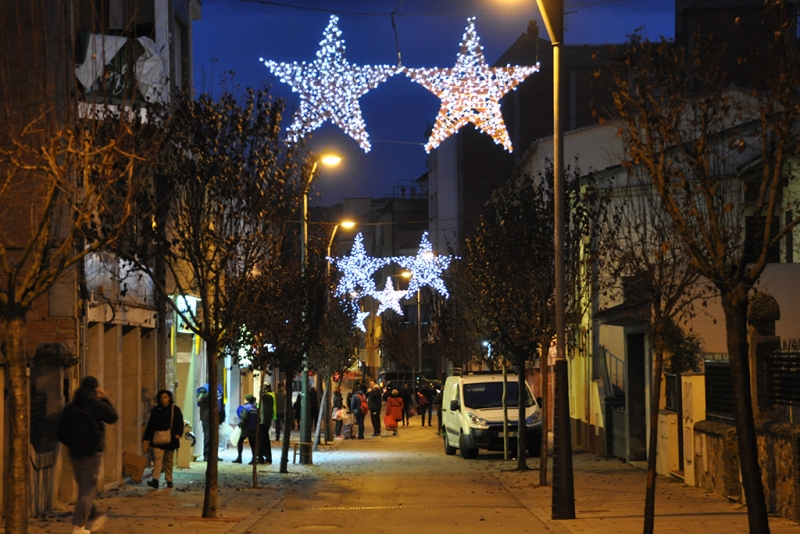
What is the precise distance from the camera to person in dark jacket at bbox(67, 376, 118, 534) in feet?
42.1

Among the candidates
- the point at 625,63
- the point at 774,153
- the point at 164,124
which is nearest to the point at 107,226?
the point at 164,124

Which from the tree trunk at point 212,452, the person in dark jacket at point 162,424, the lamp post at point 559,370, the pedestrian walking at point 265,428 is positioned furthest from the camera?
the pedestrian walking at point 265,428

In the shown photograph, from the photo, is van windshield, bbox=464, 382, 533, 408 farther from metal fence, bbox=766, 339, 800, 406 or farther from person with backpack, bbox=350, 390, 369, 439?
metal fence, bbox=766, 339, 800, 406

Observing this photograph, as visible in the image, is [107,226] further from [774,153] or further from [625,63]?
[774,153]

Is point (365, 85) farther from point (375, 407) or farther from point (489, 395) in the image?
point (375, 407)

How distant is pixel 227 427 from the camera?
35344mm

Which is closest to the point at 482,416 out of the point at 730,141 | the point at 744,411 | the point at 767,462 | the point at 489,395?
the point at 489,395

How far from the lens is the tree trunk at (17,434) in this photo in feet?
32.8

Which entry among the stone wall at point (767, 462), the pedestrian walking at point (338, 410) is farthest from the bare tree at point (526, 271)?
the pedestrian walking at point (338, 410)

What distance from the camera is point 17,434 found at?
10.2 metres

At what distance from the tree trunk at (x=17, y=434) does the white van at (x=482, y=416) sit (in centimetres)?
1968

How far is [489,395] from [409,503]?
537 inches

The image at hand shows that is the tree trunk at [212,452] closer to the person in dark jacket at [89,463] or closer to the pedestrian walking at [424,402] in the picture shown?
the person in dark jacket at [89,463]

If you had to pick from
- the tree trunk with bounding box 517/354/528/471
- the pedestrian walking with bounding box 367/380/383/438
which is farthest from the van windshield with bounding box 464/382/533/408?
the pedestrian walking with bounding box 367/380/383/438
